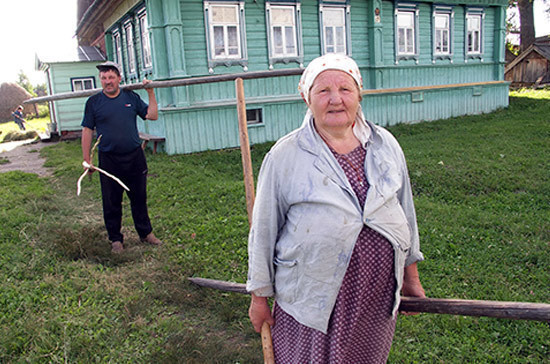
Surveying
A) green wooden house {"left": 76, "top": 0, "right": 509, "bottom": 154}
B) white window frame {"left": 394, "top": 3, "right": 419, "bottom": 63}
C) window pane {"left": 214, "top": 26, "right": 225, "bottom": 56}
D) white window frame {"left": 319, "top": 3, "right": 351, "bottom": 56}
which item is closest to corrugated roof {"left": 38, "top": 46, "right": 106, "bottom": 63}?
green wooden house {"left": 76, "top": 0, "right": 509, "bottom": 154}

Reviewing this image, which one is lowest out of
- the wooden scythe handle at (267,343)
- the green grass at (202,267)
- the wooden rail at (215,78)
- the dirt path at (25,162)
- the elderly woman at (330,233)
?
the green grass at (202,267)

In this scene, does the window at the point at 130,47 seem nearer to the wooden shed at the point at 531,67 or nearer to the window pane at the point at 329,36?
the window pane at the point at 329,36

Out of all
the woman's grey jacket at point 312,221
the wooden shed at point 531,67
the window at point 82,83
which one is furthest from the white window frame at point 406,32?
the wooden shed at point 531,67

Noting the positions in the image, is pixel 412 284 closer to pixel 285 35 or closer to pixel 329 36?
pixel 285 35

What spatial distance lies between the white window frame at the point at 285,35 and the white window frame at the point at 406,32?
11.4 ft

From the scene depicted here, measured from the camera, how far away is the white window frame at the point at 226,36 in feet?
35.9

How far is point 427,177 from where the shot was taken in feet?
25.8

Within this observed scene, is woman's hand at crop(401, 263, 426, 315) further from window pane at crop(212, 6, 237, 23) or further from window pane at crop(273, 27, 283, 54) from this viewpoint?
window pane at crop(273, 27, 283, 54)

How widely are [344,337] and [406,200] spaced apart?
2.48ft

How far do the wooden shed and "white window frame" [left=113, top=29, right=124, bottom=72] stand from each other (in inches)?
823

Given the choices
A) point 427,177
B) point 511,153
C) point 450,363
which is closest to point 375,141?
point 450,363

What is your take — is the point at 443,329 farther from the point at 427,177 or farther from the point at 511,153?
the point at 511,153

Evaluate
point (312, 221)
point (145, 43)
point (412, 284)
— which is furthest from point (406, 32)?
point (312, 221)

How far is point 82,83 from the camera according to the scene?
17.5 metres
